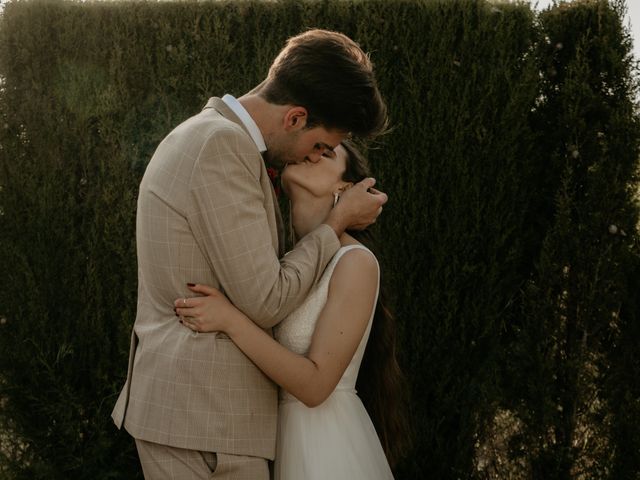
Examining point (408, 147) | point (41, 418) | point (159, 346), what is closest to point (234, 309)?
point (159, 346)

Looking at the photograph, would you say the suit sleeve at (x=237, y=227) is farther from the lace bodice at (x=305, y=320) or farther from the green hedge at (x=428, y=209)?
the green hedge at (x=428, y=209)

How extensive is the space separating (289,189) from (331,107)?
48 cm

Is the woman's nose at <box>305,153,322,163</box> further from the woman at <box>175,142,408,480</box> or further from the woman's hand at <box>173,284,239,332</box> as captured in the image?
the woman's hand at <box>173,284,239,332</box>

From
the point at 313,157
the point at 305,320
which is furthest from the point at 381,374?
the point at 313,157

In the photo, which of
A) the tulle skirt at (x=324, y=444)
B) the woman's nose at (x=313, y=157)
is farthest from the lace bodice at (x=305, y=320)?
the woman's nose at (x=313, y=157)

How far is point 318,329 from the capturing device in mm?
2775

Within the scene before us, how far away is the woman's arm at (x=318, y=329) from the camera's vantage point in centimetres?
248

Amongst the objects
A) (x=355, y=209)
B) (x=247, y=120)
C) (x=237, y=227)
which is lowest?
(x=355, y=209)

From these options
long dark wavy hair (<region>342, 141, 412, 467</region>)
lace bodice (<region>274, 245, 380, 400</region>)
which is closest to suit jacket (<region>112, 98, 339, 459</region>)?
lace bodice (<region>274, 245, 380, 400</region>)

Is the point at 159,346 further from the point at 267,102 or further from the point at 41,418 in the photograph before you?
the point at 41,418

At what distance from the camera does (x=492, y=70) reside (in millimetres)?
4777

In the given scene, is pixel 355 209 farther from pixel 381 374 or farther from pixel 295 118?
pixel 381 374

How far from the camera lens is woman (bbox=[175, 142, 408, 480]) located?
2.55 metres

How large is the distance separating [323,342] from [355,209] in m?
0.52
